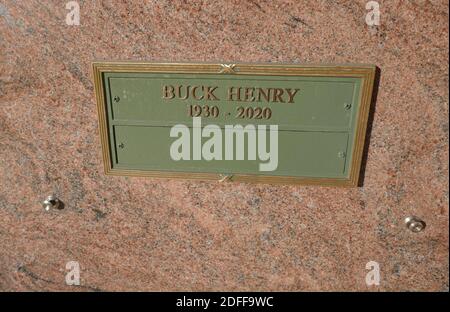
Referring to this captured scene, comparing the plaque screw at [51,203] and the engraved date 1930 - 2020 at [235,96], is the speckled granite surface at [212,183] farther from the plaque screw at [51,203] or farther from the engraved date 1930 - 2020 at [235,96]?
the engraved date 1930 - 2020 at [235,96]

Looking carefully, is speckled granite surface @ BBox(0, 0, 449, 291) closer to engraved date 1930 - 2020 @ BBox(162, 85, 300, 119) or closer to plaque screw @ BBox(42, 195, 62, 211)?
plaque screw @ BBox(42, 195, 62, 211)

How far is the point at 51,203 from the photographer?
235cm

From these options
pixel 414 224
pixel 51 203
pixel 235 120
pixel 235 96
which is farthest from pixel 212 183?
pixel 414 224

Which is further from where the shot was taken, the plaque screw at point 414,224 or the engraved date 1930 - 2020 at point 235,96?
the plaque screw at point 414,224

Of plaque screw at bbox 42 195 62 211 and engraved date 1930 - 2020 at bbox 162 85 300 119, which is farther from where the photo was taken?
plaque screw at bbox 42 195 62 211

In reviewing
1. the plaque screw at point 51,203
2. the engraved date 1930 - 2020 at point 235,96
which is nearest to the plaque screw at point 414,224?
the engraved date 1930 - 2020 at point 235,96

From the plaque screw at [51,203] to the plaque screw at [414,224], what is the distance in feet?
7.52

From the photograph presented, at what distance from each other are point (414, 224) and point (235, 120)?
4.24 ft

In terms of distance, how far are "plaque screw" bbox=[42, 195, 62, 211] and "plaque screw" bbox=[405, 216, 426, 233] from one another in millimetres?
2293

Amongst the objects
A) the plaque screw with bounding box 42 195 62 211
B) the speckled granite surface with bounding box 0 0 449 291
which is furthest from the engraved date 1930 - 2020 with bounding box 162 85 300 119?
the plaque screw with bounding box 42 195 62 211

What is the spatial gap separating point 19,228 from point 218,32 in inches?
75.6

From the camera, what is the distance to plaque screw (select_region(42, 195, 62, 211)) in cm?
235

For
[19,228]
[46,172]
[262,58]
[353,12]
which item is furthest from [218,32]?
[19,228]

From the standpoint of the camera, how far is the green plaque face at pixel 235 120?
78.0 inches
